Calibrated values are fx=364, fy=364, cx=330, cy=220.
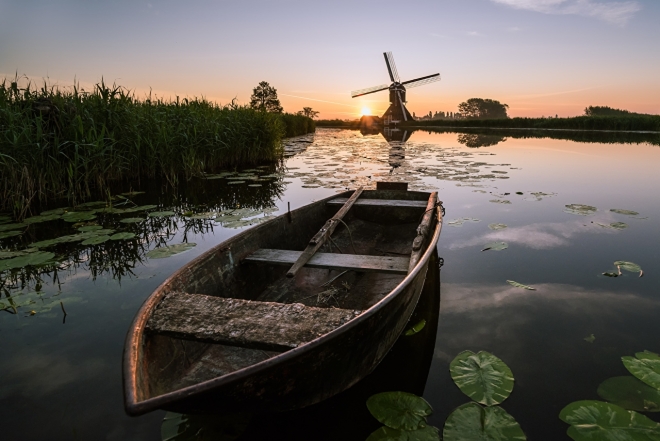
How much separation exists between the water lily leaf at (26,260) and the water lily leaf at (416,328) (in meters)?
3.17

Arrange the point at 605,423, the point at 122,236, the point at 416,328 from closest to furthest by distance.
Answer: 1. the point at 605,423
2. the point at 416,328
3. the point at 122,236

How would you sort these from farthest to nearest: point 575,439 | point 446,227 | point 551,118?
point 551,118
point 446,227
point 575,439

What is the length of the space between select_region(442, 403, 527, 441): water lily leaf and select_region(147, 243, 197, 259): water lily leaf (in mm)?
3025

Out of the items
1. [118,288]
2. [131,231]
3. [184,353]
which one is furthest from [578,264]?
[131,231]

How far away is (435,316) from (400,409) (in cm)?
111

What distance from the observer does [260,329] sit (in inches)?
62.9

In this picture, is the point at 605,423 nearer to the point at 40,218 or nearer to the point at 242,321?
the point at 242,321

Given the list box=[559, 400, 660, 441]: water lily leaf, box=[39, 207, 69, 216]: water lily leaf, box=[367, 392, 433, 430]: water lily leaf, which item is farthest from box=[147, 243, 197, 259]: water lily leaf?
box=[559, 400, 660, 441]: water lily leaf

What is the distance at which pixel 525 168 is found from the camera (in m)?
9.64

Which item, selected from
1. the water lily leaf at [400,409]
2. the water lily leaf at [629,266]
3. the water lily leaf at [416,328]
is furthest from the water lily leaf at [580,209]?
the water lily leaf at [400,409]

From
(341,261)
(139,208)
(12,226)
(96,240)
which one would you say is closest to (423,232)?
(341,261)

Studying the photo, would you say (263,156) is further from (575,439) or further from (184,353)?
(575,439)

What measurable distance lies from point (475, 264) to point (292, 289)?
1.89 meters

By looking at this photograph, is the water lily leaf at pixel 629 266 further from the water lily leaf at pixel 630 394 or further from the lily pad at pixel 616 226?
the water lily leaf at pixel 630 394
